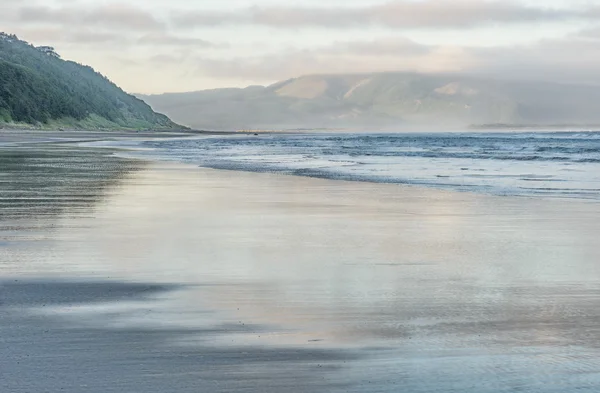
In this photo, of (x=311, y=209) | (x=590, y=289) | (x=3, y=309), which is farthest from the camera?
(x=311, y=209)

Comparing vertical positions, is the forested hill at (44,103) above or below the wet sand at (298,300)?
above

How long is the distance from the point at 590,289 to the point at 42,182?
1677 cm

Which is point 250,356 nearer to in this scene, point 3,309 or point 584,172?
point 3,309

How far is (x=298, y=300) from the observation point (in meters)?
7.89

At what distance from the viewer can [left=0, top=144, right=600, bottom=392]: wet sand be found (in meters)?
5.64

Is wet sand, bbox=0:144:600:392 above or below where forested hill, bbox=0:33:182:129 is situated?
below

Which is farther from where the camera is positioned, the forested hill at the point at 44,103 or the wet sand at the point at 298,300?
the forested hill at the point at 44,103

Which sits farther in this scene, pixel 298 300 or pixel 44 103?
pixel 44 103

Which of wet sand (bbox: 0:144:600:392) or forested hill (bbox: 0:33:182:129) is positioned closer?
wet sand (bbox: 0:144:600:392)

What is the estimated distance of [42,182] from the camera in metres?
22.4

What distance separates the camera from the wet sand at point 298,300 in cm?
564

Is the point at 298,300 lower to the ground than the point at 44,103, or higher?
lower

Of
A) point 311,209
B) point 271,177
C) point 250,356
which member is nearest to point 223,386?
point 250,356

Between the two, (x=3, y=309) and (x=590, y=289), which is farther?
(x=590, y=289)
